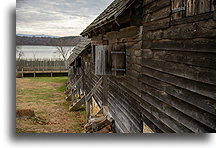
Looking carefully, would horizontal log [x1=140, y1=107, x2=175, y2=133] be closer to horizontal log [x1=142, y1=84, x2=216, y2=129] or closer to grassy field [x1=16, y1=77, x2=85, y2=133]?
horizontal log [x1=142, y1=84, x2=216, y2=129]

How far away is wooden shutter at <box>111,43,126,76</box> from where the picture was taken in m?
4.34

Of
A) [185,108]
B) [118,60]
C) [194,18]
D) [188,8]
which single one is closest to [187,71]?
[185,108]

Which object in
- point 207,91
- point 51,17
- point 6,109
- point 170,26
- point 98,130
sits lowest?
point 98,130

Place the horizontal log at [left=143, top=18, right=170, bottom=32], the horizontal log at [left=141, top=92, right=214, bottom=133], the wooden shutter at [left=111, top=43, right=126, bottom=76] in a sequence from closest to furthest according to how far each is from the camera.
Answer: the horizontal log at [left=141, top=92, right=214, bottom=133] < the horizontal log at [left=143, top=18, right=170, bottom=32] < the wooden shutter at [left=111, top=43, right=126, bottom=76]

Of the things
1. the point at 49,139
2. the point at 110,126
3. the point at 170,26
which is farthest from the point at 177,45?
the point at 110,126

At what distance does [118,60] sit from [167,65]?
169cm

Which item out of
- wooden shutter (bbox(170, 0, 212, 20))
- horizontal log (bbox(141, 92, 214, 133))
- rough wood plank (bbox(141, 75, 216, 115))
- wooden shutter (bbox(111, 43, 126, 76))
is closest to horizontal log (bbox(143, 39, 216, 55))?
wooden shutter (bbox(170, 0, 212, 20))

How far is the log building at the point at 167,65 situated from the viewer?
2.09 metres

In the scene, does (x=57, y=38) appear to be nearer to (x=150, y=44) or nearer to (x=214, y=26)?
(x=150, y=44)

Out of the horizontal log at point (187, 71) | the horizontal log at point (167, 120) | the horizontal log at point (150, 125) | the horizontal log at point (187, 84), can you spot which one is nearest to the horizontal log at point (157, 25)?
the horizontal log at point (187, 71)

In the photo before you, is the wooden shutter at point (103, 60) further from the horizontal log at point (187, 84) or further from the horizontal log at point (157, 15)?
the horizontal log at point (187, 84)

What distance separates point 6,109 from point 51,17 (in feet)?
5.83

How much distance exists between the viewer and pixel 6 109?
3.32m

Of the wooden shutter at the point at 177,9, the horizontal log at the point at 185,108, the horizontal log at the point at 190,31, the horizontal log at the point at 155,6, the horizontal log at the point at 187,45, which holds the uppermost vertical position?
the horizontal log at the point at 155,6
